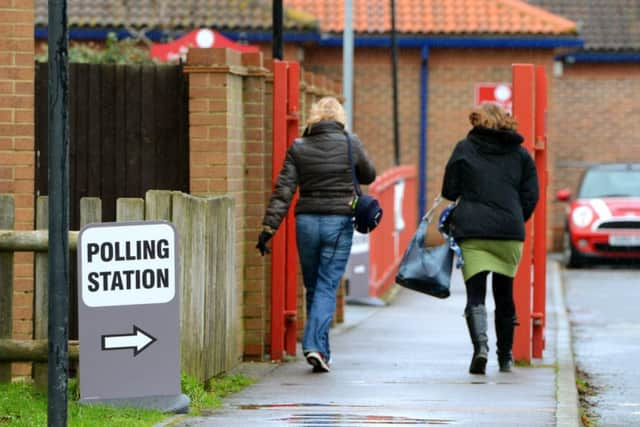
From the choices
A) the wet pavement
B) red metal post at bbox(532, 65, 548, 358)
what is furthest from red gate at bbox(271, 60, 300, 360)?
the wet pavement

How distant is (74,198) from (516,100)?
305cm

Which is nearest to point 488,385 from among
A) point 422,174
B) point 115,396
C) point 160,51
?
point 115,396

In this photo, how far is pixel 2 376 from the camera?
894cm

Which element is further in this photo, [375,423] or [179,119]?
[179,119]

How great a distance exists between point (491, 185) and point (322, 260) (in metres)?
1.19

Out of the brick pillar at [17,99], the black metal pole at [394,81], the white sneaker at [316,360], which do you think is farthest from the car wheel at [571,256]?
the brick pillar at [17,99]

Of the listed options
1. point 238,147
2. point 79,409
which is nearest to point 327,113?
point 238,147

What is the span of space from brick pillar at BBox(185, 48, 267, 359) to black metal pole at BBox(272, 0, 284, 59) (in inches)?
51.7

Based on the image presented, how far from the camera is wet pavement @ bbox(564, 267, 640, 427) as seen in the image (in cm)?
1004

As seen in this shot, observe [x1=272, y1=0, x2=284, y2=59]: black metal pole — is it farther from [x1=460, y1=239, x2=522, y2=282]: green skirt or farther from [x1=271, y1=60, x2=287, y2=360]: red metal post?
[x1=460, y1=239, x2=522, y2=282]: green skirt

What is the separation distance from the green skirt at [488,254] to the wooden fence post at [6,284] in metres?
3.14

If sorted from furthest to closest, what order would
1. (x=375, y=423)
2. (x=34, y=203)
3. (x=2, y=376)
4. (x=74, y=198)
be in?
(x=74, y=198), (x=34, y=203), (x=2, y=376), (x=375, y=423)

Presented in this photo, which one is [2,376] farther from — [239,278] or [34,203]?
[239,278]

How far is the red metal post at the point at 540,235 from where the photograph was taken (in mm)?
11727
